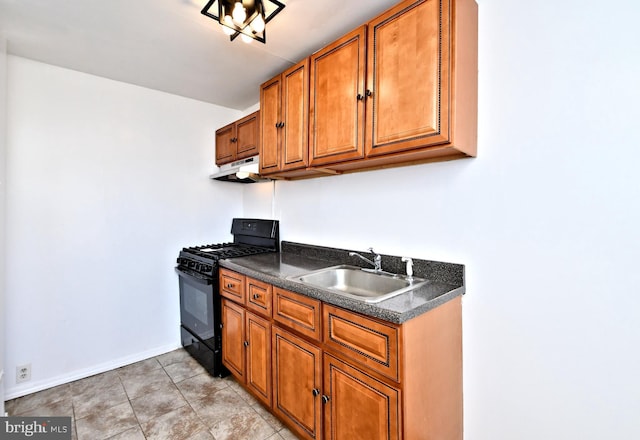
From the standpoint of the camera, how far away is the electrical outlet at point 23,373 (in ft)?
7.06

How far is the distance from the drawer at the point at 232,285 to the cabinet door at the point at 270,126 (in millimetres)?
808

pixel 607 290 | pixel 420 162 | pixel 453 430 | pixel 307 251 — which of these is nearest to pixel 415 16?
pixel 420 162

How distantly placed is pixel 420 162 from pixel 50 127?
8.86 ft

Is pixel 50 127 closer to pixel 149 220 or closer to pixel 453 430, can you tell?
pixel 149 220

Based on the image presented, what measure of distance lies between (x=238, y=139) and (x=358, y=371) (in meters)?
2.28

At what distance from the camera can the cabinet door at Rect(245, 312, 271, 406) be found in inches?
72.7

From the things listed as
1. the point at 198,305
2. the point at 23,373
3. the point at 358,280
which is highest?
the point at 358,280

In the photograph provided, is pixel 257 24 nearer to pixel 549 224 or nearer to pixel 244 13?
pixel 244 13

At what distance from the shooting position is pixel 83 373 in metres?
2.39

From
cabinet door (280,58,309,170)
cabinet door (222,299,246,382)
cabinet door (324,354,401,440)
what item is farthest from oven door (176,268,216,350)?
cabinet door (324,354,401,440)

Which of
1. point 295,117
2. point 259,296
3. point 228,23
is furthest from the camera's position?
point 295,117

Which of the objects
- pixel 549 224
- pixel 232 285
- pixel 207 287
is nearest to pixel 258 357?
pixel 232 285

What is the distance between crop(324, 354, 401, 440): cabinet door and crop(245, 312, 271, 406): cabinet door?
0.51 metres

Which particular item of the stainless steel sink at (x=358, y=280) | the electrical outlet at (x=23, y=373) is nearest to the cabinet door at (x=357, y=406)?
the stainless steel sink at (x=358, y=280)
